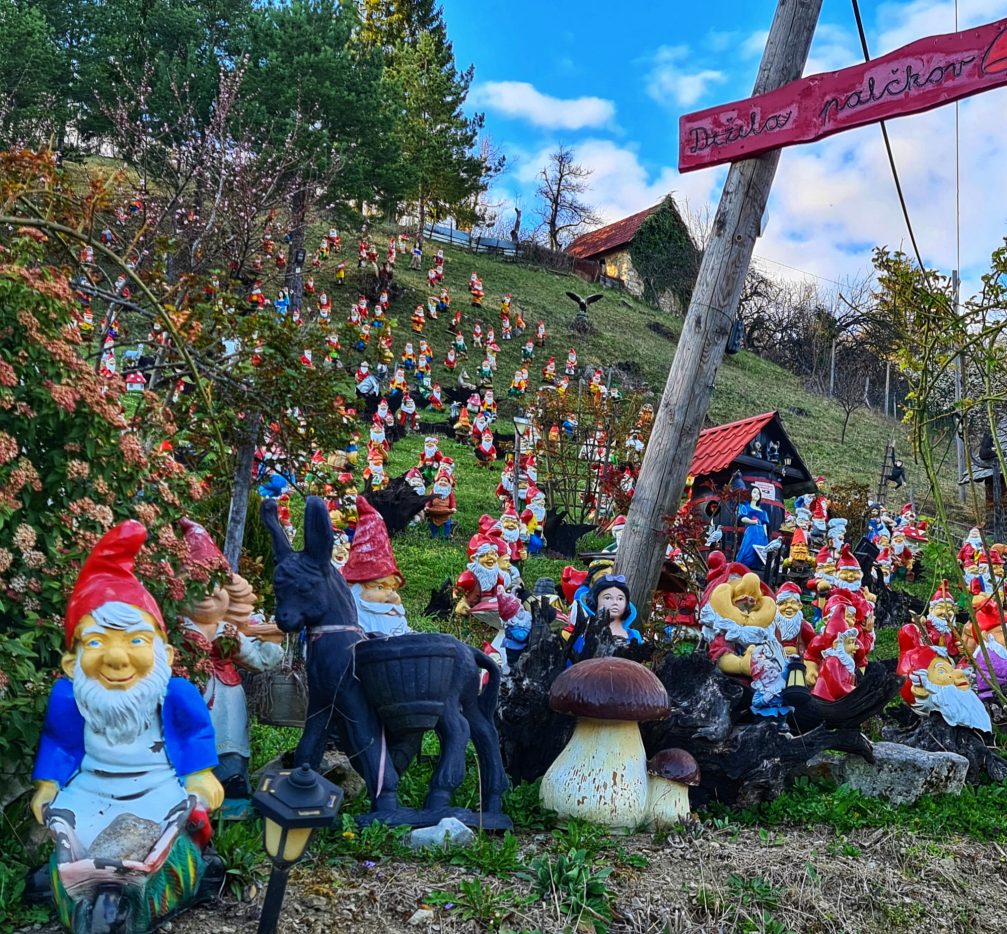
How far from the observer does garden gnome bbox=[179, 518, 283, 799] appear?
12.6ft

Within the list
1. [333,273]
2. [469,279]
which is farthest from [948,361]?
Answer: [469,279]

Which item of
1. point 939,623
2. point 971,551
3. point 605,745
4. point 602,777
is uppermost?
point 971,551

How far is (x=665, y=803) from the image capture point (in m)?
4.25

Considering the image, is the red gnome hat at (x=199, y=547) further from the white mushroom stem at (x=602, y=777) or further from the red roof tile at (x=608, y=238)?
the red roof tile at (x=608, y=238)

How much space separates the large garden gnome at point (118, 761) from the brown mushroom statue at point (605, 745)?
1710 millimetres

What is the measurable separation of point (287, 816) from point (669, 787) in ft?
7.15

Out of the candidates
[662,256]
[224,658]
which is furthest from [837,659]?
[662,256]

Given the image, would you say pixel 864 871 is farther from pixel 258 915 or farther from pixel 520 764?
pixel 258 915

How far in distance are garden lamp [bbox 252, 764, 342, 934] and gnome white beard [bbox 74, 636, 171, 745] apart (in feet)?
1.58

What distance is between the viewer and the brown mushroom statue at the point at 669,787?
423 centimetres

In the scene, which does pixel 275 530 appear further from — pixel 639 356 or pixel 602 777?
pixel 639 356

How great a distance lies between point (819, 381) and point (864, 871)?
37.4 metres

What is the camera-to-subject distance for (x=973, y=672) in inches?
264

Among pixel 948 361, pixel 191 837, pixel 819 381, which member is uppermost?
pixel 819 381
